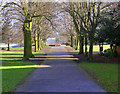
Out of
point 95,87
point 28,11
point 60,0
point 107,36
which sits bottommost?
point 95,87

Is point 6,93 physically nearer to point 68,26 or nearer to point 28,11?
point 28,11

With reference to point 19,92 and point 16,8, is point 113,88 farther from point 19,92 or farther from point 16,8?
point 16,8

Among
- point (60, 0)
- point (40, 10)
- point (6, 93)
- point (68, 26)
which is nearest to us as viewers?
point (6, 93)

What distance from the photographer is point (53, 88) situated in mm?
8414

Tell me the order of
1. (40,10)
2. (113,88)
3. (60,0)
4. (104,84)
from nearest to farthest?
(113,88) < (104,84) < (40,10) < (60,0)

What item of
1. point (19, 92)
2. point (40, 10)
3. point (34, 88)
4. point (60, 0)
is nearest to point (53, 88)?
point (34, 88)

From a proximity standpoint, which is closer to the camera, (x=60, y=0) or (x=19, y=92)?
(x=19, y=92)

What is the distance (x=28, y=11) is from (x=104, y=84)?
15.7 meters

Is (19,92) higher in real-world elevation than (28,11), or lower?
lower

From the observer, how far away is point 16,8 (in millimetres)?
22484

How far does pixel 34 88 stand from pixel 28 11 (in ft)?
50.9

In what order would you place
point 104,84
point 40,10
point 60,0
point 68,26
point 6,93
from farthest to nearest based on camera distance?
point 68,26 < point 60,0 < point 40,10 < point 104,84 < point 6,93

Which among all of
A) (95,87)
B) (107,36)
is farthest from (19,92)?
(107,36)

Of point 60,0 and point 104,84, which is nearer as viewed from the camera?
point 104,84
